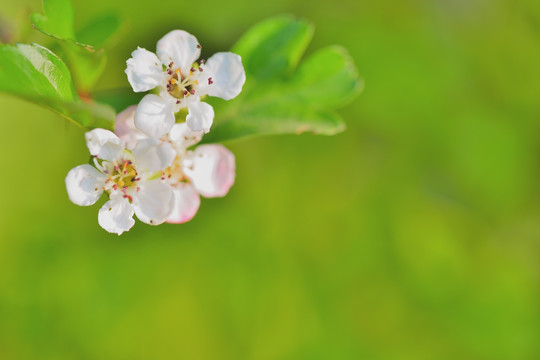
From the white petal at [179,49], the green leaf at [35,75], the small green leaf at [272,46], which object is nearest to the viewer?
the green leaf at [35,75]

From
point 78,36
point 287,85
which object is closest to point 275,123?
point 287,85

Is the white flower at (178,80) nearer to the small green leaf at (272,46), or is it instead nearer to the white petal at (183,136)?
the white petal at (183,136)

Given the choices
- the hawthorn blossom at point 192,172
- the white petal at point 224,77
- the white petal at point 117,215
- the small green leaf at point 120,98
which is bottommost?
the white petal at point 117,215

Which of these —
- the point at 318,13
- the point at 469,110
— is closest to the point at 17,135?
the point at 318,13

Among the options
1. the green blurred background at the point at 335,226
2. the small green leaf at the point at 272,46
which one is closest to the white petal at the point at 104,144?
the small green leaf at the point at 272,46

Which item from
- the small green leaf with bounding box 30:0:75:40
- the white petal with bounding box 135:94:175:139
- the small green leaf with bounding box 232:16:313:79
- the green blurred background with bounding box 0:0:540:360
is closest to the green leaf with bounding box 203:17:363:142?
the small green leaf with bounding box 232:16:313:79

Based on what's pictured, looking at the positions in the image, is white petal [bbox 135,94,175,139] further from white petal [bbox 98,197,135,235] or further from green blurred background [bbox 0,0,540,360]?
green blurred background [bbox 0,0,540,360]

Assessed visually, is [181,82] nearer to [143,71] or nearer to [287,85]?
[143,71]
